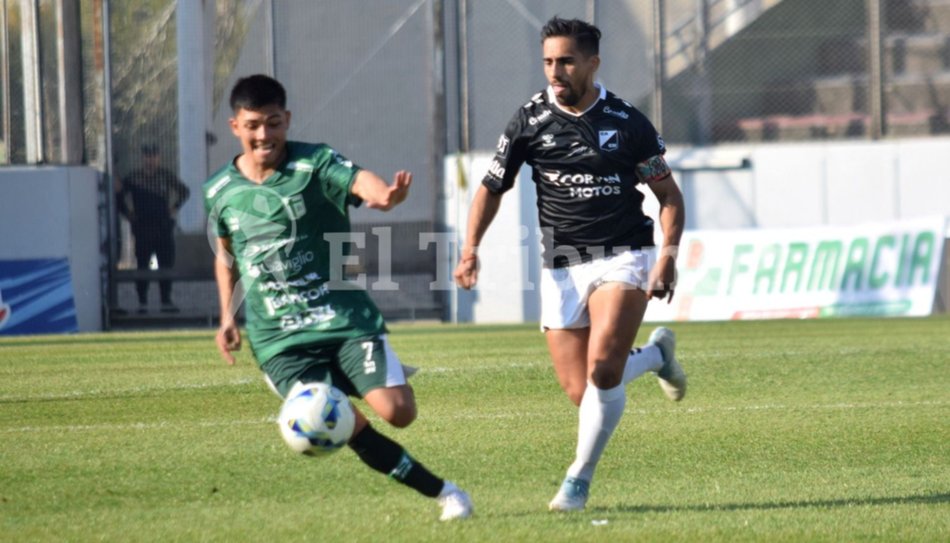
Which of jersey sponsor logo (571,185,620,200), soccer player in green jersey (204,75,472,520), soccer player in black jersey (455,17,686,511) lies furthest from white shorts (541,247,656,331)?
soccer player in green jersey (204,75,472,520)

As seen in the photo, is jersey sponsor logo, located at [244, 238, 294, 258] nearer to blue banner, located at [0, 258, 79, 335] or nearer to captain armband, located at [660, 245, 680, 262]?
captain armband, located at [660, 245, 680, 262]

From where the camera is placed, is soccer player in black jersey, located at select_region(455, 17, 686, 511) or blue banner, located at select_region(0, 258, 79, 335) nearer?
soccer player in black jersey, located at select_region(455, 17, 686, 511)

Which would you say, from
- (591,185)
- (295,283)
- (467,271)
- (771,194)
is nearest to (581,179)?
(591,185)

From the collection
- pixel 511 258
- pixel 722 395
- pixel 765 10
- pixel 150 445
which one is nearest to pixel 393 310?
pixel 511 258

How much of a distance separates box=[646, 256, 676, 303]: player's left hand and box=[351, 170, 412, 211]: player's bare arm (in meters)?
1.38

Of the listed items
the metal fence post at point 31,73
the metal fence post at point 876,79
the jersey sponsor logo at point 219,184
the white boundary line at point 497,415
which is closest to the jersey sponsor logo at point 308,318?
the jersey sponsor logo at point 219,184

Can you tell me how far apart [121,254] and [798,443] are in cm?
1459

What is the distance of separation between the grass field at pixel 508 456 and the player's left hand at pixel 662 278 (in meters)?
0.90

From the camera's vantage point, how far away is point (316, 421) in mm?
5441

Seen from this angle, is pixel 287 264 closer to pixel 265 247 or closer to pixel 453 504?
pixel 265 247

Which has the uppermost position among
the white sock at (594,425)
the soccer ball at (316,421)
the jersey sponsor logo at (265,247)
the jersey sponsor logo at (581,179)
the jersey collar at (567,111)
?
the jersey collar at (567,111)

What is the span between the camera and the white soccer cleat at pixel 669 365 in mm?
7809

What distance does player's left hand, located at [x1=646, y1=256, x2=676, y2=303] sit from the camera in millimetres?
6281

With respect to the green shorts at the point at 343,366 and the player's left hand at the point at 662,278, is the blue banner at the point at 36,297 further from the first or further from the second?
the player's left hand at the point at 662,278
